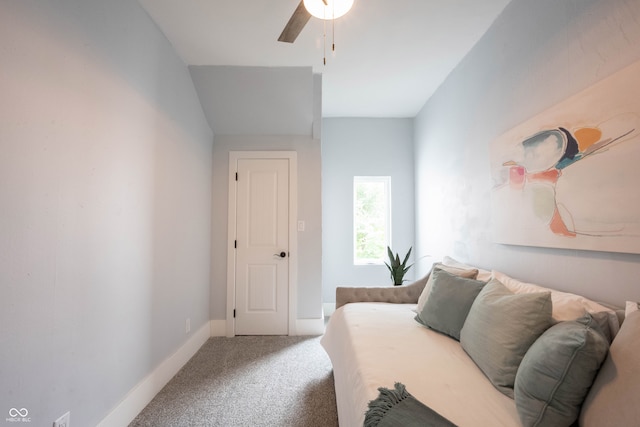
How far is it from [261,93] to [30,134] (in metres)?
2.01

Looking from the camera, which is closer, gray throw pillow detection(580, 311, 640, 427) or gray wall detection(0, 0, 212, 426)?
gray throw pillow detection(580, 311, 640, 427)

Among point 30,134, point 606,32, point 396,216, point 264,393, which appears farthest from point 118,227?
point 396,216

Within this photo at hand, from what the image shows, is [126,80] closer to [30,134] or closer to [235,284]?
[30,134]

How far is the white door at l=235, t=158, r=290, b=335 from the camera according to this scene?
3.11m

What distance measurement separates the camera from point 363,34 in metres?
2.17

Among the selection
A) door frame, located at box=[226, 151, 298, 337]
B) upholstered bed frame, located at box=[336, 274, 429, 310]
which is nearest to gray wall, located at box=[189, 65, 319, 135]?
door frame, located at box=[226, 151, 298, 337]

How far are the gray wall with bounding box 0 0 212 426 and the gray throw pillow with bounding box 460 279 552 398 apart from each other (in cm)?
183

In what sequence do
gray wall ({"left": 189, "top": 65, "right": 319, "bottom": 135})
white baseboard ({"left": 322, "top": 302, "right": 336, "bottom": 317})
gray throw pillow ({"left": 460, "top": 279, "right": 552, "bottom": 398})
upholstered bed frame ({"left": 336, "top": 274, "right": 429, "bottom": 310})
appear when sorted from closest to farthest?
gray throw pillow ({"left": 460, "top": 279, "right": 552, "bottom": 398}) < upholstered bed frame ({"left": 336, "top": 274, "right": 429, "bottom": 310}) < gray wall ({"left": 189, "top": 65, "right": 319, "bottom": 135}) < white baseboard ({"left": 322, "top": 302, "right": 336, "bottom": 317})

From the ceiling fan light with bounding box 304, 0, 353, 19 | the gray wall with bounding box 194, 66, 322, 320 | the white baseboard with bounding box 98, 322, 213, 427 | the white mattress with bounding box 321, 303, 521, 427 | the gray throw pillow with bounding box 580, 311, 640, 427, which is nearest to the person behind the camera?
the gray throw pillow with bounding box 580, 311, 640, 427

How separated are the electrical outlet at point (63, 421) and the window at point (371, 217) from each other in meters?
3.06

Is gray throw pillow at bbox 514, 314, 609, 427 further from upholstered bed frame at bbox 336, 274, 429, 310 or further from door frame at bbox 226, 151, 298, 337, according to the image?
door frame at bbox 226, 151, 298, 337

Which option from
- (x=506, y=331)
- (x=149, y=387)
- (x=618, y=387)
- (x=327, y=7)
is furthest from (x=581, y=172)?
(x=149, y=387)

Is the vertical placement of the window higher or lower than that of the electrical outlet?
higher

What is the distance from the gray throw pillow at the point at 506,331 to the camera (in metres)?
1.09
